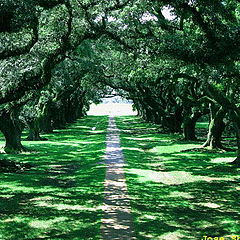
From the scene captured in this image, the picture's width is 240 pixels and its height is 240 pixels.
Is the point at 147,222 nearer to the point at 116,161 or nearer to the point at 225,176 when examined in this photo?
the point at 225,176

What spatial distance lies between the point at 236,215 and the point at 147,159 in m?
10.6

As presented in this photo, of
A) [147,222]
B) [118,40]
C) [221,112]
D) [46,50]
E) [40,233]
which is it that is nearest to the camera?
[40,233]

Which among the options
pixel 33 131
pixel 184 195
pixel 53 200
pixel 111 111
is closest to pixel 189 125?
pixel 33 131

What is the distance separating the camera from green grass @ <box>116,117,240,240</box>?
8.41 m

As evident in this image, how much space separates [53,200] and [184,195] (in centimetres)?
409

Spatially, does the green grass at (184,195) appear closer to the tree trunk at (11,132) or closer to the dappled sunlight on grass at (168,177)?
the dappled sunlight on grass at (168,177)

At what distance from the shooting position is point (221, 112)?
21531 millimetres

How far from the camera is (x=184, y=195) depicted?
11.7 meters

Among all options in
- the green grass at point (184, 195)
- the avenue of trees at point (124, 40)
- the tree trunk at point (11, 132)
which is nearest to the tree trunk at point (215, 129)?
the avenue of trees at point (124, 40)

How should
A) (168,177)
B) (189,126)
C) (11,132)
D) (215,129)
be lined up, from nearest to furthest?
(168,177), (11,132), (215,129), (189,126)

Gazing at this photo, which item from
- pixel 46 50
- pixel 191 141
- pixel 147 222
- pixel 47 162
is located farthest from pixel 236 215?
pixel 191 141

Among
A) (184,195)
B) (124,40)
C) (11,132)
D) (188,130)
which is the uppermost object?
(124,40)

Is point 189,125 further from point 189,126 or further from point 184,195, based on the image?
point 184,195

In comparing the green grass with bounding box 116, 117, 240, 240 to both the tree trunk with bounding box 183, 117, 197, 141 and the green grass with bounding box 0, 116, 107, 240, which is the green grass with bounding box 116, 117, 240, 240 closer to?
the green grass with bounding box 0, 116, 107, 240
